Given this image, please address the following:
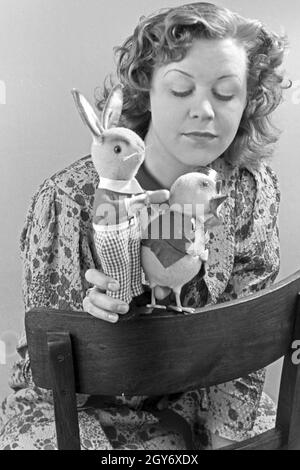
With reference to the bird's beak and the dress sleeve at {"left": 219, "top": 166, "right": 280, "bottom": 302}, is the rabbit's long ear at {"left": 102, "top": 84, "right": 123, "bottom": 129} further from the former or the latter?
the dress sleeve at {"left": 219, "top": 166, "right": 280, "bottom": 302}

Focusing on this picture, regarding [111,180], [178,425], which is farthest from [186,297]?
[111,180]

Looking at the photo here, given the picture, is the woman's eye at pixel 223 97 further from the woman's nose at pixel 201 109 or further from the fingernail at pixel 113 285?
the fingernail at pixel 113 285

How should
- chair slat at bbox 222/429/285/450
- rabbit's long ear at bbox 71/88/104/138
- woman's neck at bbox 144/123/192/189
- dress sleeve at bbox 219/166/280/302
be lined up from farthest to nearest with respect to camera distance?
dress sleeve at bbox 219/166/280/302 < woman's neck at bbox 144/123/192/189 < chair slat at bbox 222/429/285/450 < rabbit's long ear at bbox 71/88/104/138

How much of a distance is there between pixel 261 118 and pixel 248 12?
27 cm

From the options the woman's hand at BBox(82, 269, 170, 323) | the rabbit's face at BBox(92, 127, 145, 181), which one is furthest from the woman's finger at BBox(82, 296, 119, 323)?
the rabbit's face at BBox(92, 127, 145, 181)

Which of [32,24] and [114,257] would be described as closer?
[114,257]

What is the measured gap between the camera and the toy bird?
60 cm

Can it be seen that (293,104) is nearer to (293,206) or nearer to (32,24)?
(293,206)

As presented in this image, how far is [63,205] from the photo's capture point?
0.88m

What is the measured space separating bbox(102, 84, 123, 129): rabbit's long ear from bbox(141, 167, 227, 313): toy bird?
0.09 m

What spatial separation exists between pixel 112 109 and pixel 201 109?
0.53 feet

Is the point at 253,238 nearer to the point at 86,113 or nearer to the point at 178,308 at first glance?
the point at 178,308

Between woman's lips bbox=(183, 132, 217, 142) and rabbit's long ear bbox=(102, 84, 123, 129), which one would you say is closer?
rabbit's long ear bbox=(102, 84, 123, 129)

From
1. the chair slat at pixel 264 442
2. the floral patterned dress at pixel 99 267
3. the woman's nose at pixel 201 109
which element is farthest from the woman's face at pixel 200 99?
the chair slat at pixel 264 442
